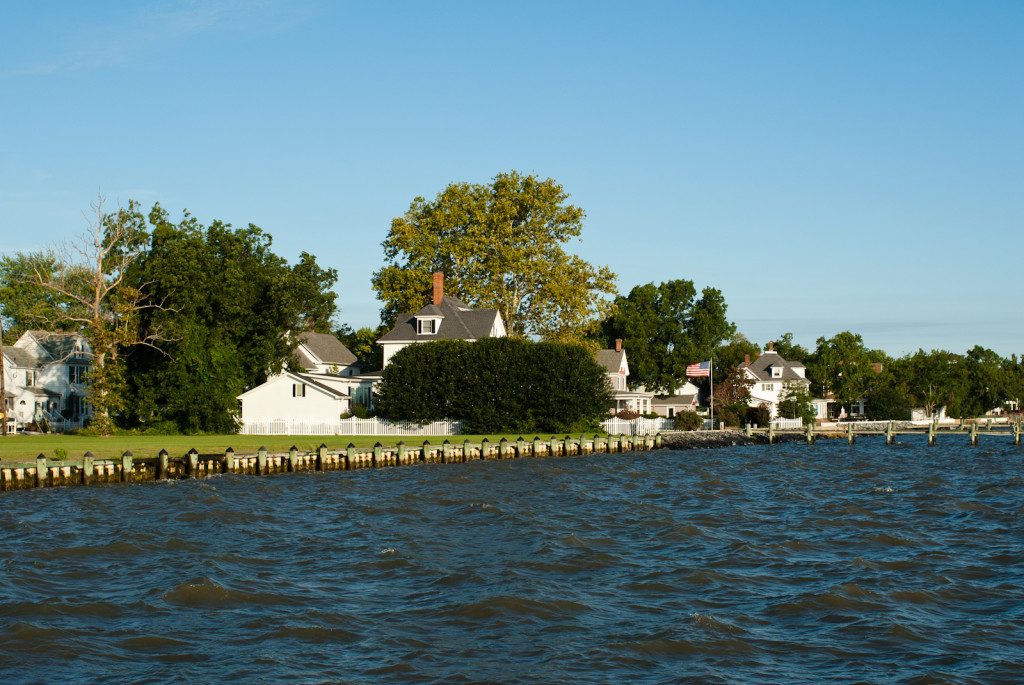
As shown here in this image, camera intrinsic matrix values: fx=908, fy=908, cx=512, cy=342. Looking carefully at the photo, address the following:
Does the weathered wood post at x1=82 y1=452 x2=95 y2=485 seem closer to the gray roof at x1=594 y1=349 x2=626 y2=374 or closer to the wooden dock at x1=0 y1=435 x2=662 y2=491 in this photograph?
the wooden dock at x1=0 y1=435 x2=662 y2=491

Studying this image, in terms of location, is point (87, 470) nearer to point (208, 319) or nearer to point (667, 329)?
point (208, 319)

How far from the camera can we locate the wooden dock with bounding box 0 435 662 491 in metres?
30.1

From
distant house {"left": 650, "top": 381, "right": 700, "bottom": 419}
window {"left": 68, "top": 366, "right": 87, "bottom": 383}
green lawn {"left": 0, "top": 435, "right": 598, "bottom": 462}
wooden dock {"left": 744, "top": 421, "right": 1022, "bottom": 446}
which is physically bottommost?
wooden dock {"left": 744, "top": 421, "right": 1022, "bottom": 446}

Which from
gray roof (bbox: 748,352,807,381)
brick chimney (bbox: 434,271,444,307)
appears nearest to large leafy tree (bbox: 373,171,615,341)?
brick chimney (bbox: 434,271,444,307)

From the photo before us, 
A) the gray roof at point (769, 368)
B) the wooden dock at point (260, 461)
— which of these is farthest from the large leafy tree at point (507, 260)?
the gray roof at point (769, 368)

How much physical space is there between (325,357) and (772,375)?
52.6 meters

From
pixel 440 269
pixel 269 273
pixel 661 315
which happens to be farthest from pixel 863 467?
pixel 661 315

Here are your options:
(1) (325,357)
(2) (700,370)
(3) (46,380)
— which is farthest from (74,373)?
(2) (700,370)

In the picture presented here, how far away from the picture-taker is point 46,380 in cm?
7012

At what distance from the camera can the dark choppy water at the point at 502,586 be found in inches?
486

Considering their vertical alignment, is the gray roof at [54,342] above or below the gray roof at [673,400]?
above

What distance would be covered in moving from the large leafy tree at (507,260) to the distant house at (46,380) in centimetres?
2439

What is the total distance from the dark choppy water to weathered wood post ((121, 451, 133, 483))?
1.51m

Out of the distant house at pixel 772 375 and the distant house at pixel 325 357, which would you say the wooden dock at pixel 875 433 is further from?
the distant house at pixel 325 357
